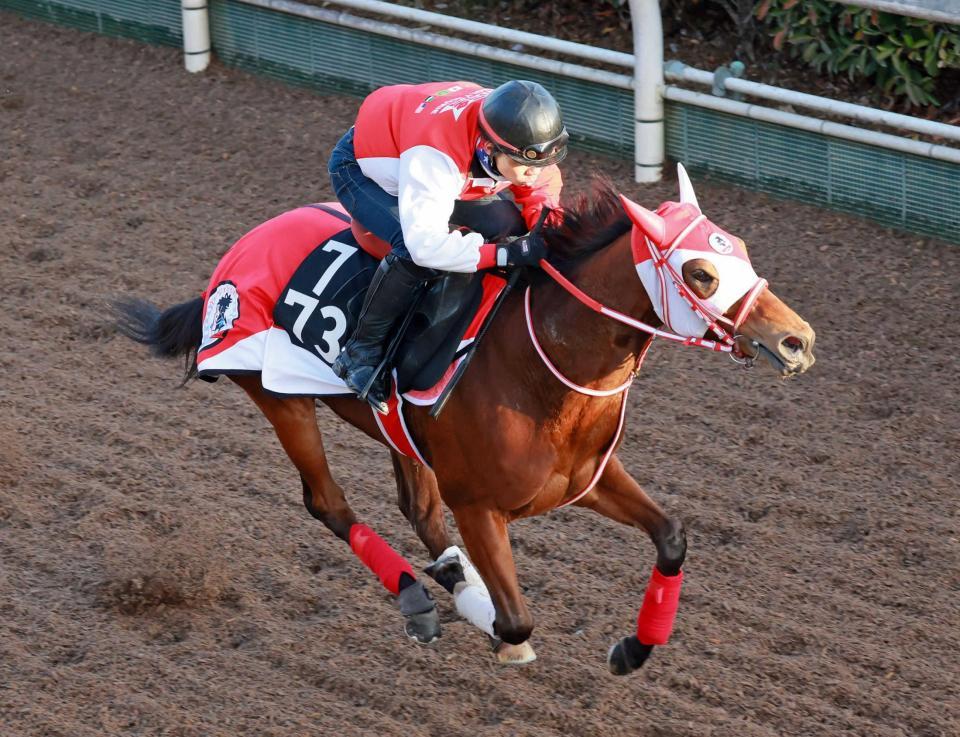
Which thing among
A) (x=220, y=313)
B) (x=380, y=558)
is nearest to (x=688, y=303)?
(x=380, y=558)

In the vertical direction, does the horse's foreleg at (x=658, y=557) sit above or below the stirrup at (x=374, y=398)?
below

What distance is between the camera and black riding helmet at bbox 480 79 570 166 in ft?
12.5

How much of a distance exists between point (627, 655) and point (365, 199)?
1.68 metres

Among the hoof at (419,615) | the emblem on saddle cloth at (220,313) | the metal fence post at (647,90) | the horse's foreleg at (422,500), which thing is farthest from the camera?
the metal fence post at (647,90)

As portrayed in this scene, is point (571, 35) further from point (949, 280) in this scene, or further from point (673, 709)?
point (673, 709)

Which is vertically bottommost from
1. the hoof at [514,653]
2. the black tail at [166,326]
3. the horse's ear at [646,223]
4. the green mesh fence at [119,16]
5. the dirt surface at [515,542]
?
the green mesh fence at [119,16]

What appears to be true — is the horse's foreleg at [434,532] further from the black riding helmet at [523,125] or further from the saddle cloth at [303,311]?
the black riding helmet at [523,125]

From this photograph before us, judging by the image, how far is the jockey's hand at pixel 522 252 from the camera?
3.94 metres

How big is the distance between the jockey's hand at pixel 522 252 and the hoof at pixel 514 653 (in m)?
1.20

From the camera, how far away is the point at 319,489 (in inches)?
194

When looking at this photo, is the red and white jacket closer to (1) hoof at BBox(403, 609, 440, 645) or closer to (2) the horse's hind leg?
(2) the horse's hind leg

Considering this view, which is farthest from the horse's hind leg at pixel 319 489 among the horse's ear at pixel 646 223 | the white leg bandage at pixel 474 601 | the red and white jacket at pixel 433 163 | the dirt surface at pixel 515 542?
the horse's ear at pixel 646 223

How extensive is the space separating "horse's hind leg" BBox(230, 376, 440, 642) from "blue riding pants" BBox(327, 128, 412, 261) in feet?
2.60

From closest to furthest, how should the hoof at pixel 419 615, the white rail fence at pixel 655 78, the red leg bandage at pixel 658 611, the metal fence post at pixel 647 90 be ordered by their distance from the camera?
the red leg bandage at pixel 658 611 < the hoof at pixel 419 615 < the white rail fence at pixel 655 78 < the metal fence post at pixel 647 90
